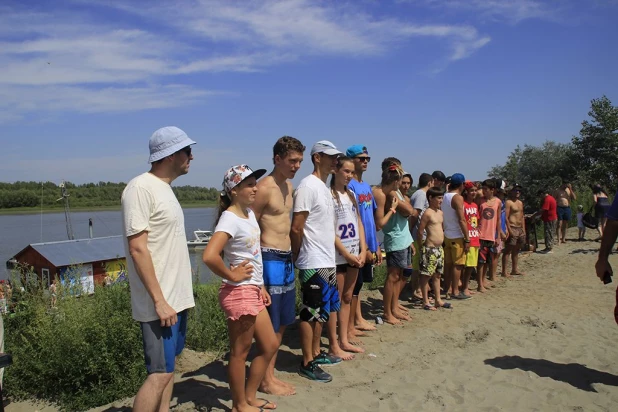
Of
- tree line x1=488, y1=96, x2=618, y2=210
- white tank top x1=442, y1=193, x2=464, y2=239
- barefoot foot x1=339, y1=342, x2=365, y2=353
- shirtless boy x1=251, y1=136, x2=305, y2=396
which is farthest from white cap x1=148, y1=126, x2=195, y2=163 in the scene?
tree line x1=488, y1=96, x2=618, y2=210

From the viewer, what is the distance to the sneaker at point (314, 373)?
4.34m

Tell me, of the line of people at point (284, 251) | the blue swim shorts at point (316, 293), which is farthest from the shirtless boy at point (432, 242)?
the blue swim shorts at point (316, 293)

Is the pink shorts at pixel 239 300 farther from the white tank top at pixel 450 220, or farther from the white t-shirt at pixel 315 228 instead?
the white tank top at pixel 450 220

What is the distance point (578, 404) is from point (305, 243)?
2.53 meters

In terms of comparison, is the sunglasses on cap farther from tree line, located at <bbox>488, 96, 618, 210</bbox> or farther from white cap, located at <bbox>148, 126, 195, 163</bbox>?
tree line, located at <bbox>488, 96, 618, 210</bbox>

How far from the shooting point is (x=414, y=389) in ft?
13.5

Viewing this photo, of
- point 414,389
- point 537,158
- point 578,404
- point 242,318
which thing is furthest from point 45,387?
point 537,158

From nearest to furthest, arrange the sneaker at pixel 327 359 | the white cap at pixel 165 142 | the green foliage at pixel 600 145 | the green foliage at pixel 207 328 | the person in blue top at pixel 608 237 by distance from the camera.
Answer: the white cap at pixel 165 142
the person in blue top at pixel 608 237
the sneaker at pixel 327 359
the green foliage at pixel 207 328
the green foliage at pixel 600 145

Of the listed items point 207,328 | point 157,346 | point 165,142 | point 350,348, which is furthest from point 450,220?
point 157,346

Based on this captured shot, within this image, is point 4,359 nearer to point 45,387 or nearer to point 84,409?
point 84,409

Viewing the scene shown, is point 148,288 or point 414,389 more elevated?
point 148,288

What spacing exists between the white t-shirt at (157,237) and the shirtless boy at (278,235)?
0.96 meters

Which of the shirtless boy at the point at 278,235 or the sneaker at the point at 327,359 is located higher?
the shirtless boy at the point at 278,235

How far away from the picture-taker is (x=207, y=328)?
5965mm
